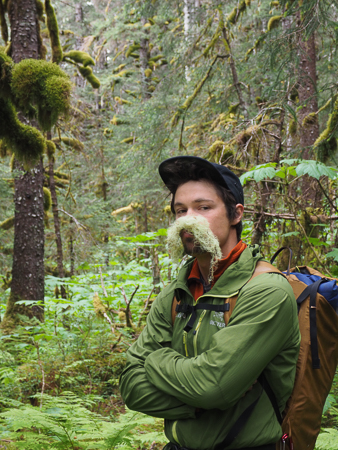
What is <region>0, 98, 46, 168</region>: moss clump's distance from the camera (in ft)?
15.7

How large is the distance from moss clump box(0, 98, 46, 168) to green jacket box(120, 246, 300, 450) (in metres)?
4.07

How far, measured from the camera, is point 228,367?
5.34ft

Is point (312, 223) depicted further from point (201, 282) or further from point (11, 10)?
point (11, 10)

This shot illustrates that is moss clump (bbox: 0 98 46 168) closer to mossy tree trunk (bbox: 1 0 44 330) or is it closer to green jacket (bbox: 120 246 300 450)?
mossy tree trunk (bbox: 1 0 44 330)

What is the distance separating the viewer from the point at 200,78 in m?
8.59

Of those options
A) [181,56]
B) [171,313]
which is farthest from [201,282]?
[181,56]

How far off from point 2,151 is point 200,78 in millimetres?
4892

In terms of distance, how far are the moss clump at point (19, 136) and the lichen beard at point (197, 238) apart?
12.3 ft

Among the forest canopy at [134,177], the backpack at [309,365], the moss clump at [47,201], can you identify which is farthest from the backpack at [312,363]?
the moss clump at [47,201]

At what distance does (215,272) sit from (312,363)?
67cm

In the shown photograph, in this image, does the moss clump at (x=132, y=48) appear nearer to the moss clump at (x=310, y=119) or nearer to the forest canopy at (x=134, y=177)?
the forest canopy at (x=134, y=177)

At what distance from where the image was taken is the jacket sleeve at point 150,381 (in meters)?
1.80

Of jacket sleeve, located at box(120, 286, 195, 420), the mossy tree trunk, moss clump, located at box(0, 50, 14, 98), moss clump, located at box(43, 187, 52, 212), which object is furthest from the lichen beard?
Result: moss clump, located at box(43, 187, 52, 212)

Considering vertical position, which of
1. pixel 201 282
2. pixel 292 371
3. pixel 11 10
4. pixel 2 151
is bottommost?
pixel 292 371
